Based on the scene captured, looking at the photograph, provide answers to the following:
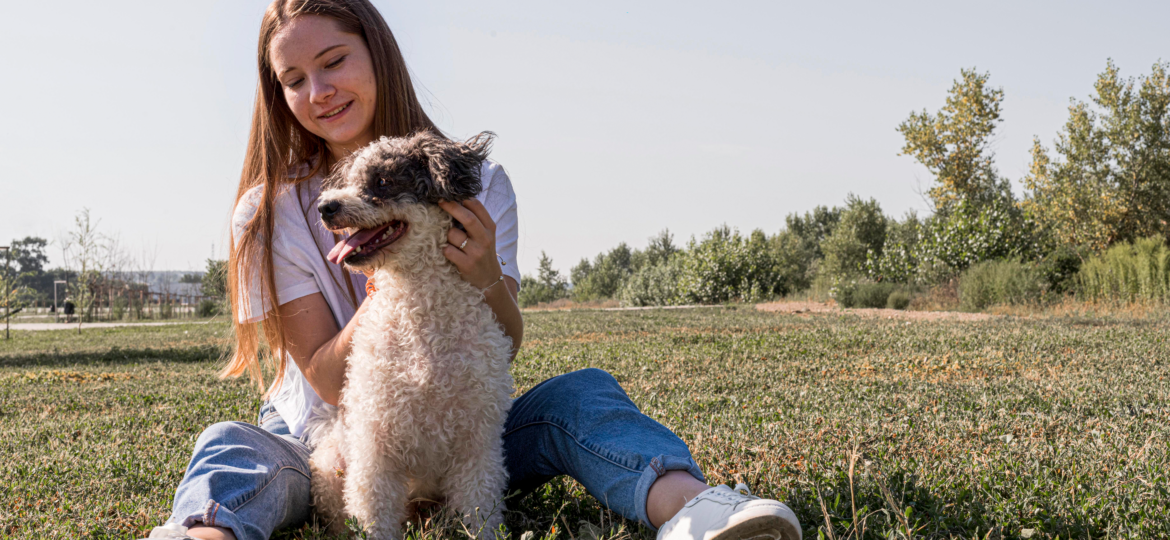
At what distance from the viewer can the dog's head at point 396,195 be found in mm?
2062


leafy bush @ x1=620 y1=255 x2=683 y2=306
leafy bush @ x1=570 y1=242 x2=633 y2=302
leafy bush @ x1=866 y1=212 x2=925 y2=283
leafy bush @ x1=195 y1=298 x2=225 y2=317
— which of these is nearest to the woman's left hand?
leafy bush @ x1=866 y1=212 x2=925 y2=283

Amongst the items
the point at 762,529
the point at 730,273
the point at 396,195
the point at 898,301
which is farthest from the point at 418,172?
the point at 730,273

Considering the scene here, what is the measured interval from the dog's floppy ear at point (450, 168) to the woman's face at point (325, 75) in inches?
27.8

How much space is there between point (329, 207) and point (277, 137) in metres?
1.17

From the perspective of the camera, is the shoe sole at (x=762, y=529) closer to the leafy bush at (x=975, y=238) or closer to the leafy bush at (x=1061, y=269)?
the leafy bush at (x=1061, y=269)

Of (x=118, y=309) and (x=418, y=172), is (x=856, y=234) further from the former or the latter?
(x=418, y=172)

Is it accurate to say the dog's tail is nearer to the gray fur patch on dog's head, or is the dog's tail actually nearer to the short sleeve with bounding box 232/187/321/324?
the short sleeve with bounding box 232/187/321/324

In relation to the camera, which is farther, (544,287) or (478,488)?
(544,287)

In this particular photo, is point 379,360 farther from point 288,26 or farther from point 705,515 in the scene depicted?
point 288,26

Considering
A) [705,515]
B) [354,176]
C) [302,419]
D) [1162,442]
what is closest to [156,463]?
[302,419]

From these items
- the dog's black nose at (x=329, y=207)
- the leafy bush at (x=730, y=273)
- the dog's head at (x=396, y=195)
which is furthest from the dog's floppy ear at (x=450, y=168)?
the leafy bush at (x=730, y=273)

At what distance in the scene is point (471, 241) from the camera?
2227 mm

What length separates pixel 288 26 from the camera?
2.69 metres

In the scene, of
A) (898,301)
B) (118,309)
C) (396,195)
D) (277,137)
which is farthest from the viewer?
(118,309)
